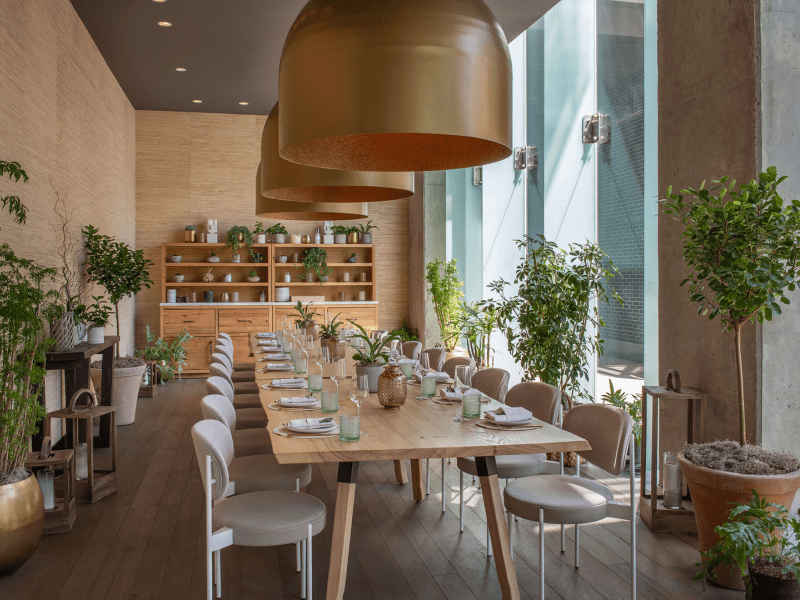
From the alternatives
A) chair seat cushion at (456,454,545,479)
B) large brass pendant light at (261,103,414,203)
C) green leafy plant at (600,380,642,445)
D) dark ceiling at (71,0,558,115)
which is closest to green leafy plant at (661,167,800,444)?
chair seat cushion at (456,454,545,479)

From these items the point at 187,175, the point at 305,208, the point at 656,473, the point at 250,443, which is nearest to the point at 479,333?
the point at 656,473

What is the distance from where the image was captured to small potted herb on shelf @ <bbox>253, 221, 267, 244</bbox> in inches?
413

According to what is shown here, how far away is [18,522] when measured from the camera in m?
3.24

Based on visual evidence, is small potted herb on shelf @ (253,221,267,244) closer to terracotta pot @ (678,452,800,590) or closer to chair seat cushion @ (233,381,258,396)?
chair seat cushion @ (233,381,258,396)

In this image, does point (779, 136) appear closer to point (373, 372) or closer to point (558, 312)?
point (558, 312)

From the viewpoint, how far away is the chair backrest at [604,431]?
3020 millimetres

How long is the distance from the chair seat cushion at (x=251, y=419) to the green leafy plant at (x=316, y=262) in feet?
18.6

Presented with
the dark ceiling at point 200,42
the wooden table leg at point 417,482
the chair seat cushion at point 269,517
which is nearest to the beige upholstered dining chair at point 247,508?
the chair seat cushion at point 269,517

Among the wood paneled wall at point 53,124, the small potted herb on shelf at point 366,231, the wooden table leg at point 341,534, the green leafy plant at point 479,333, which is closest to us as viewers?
the wooden table leg at point 341,534

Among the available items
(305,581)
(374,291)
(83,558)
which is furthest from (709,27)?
(374,291)

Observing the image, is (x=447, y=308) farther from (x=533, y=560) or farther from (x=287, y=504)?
(x=287, y=504)

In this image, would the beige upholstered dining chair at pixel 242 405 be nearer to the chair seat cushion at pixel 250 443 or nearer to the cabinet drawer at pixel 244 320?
the chair seat cushion at pixel 250 443

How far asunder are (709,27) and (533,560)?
2.96 m

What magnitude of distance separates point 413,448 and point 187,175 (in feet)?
29.2
